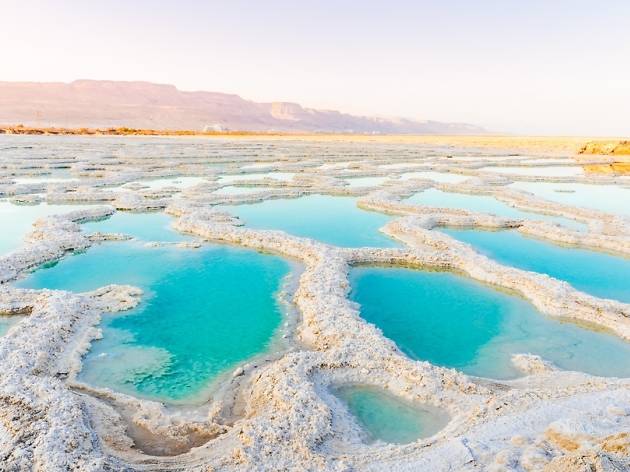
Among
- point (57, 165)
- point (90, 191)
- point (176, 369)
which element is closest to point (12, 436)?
point (176, 369)

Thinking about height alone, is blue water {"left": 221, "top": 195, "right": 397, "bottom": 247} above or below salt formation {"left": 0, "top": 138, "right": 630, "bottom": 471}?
above

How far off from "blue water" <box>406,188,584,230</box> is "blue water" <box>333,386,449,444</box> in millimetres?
15710

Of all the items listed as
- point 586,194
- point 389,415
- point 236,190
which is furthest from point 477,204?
point 389,415

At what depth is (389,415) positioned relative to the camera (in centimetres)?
717

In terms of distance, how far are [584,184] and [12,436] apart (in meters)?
35.3

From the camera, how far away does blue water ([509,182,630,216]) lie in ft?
79.3

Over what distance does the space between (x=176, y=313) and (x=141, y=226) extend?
852cm

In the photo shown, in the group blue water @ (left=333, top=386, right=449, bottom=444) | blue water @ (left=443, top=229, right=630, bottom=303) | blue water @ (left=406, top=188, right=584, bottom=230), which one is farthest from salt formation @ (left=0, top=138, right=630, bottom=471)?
blue water @ (left=406, top=188, right=584, bottom=230)

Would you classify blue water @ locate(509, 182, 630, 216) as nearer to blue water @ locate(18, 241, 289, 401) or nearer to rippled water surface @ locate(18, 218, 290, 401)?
rippled water surface @ locate(18, 218, 290, 401)

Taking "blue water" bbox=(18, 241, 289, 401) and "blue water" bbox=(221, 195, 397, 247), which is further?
"blue water" bbox=(221, 195, 397, 247)

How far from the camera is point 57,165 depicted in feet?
111

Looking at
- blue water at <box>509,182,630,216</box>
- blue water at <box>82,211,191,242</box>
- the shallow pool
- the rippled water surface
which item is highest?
blue water at <box>509,182,630,216</box>

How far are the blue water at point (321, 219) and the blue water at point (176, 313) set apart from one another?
3.48 m

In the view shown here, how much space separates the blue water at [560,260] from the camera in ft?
43.5
